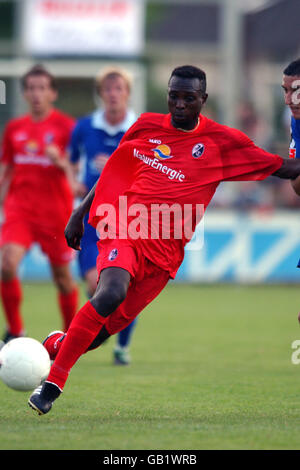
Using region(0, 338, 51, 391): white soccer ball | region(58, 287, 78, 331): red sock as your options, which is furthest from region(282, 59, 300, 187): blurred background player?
region(58, 287, 78, 331): red sock

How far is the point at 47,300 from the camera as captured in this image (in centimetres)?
1445

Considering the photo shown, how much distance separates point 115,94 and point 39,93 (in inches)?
43.1

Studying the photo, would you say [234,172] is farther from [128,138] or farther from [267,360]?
[267,360]

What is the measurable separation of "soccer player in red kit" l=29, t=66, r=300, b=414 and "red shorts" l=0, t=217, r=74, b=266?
Answer: 3325mm

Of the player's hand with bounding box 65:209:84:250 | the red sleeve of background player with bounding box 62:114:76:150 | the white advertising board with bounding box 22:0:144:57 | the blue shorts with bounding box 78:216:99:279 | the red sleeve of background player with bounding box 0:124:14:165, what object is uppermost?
the white advertising board with bounding box 22:0:144:57

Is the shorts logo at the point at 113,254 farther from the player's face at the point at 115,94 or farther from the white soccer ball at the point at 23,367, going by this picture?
the player's face at the point at 115,94

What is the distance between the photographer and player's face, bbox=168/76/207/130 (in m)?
5.78

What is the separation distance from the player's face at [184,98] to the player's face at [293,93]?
2.11 ft

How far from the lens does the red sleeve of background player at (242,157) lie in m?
5.87

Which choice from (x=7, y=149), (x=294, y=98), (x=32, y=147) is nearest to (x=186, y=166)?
(x=294, y=98)

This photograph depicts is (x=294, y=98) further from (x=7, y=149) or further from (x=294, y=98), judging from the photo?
(x=7, y=149)

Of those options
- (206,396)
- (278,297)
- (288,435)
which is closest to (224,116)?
(278,297)

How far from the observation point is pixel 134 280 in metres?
5.86

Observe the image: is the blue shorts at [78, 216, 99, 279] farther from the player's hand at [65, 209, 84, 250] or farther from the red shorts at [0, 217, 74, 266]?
the player's hand at [65, 209, 84, 250]
